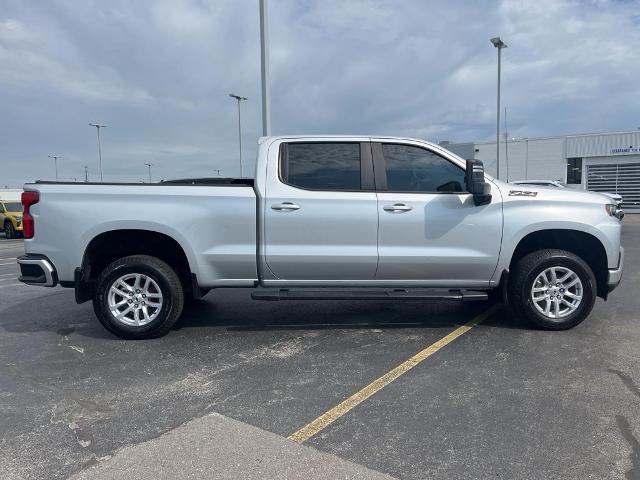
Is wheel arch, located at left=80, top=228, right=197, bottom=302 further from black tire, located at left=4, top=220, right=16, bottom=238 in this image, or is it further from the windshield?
the windshield

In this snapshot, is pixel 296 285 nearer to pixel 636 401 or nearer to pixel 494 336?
pixel 494 336

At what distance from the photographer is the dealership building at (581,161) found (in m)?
34.8

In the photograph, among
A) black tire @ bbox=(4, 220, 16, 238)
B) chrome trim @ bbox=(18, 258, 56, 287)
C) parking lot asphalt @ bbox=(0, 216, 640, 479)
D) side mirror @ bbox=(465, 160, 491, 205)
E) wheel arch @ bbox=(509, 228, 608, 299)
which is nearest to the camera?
parking lot asphalt @ bbox=(0, 216, 640, 479)

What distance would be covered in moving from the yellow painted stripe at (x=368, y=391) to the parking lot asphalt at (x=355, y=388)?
5 cm

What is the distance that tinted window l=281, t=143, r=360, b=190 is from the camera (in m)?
5.12

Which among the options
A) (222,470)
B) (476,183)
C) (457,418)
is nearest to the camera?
(222,470)

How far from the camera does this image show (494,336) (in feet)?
16.8

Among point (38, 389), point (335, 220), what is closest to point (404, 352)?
point (335, 220)

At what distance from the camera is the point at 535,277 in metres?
5.13

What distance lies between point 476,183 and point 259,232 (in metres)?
2.23

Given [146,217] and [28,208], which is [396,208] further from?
[28,208]

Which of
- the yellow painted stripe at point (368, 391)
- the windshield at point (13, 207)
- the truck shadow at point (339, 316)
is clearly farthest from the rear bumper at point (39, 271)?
the windshield at point (13, 207)

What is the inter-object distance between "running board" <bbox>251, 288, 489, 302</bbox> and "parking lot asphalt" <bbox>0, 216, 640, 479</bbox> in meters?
0.44

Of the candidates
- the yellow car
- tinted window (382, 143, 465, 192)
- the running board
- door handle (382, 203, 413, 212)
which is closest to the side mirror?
tinted window (382, 143, 465, 192)
